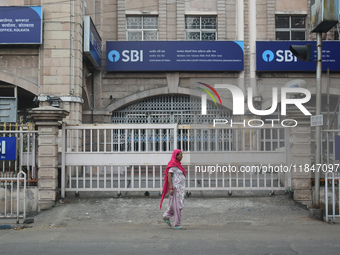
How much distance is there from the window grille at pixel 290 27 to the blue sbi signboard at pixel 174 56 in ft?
6.30

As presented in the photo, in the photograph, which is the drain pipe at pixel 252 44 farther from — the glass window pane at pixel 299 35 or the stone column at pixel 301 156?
the stone column at pixel 301 156

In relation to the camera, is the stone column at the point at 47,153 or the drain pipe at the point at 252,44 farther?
the drain pipe at the point at 252,44

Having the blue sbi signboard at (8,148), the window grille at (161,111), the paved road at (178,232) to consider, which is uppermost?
the window grille at (161,111)

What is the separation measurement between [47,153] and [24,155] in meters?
0.54

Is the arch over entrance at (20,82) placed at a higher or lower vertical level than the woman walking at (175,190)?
higher

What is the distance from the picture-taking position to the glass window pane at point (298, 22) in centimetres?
1797

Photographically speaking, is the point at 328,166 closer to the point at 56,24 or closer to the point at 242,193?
the point at 242,193

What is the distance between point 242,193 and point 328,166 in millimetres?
1962

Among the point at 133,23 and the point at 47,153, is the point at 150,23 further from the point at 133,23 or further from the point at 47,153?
the point at 47,153

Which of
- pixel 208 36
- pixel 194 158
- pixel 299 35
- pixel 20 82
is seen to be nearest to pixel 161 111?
pixel 208 36

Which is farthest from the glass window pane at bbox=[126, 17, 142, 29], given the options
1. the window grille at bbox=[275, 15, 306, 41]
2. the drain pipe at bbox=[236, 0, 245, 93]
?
the window grille at bbox=[275, 15, 306, 41]

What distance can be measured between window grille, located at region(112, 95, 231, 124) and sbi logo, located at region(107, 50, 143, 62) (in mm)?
1728

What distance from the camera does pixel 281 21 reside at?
17984 millimetres

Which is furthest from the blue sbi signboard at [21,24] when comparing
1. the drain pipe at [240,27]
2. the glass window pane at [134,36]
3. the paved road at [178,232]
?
the drain pipe at [240,27]
